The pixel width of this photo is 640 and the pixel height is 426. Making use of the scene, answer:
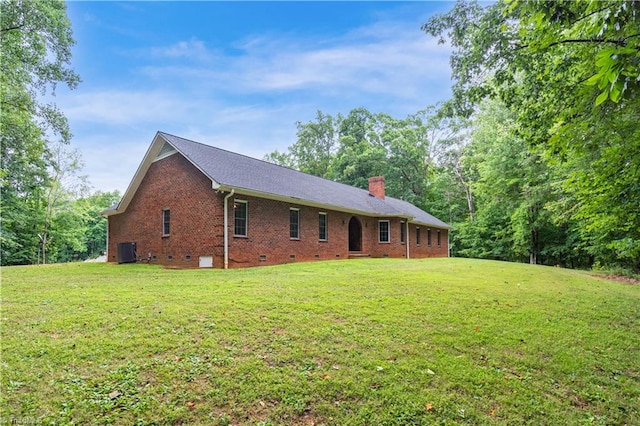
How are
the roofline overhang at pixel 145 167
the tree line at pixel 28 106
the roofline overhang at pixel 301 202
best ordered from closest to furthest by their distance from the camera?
the roofline overhang at pixel 301 202, the roofline overhang at pixel 145 167, the tree line at pixel 28 106

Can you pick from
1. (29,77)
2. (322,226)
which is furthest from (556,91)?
(29,77)

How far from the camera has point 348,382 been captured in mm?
3504

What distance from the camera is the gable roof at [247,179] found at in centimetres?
1350

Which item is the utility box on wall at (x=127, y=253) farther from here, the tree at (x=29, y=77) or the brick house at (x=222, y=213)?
the tree at (x=29, y=77)

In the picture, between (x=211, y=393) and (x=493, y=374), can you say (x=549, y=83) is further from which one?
(x=211, y=393)

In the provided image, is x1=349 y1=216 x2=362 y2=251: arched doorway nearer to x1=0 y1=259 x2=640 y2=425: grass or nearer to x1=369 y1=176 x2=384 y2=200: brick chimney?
x1=369 y1=176 x2=384 y2=200: brick chimney

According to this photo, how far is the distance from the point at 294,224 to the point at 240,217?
3.08 metres

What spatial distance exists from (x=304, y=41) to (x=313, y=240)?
8745 millimetres

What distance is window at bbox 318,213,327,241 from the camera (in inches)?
685

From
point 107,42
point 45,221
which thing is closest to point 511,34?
point 107,42

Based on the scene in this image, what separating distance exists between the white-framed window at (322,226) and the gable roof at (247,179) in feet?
1.92

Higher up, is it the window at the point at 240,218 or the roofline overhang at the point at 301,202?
the roofline overhang at the point at 301,202

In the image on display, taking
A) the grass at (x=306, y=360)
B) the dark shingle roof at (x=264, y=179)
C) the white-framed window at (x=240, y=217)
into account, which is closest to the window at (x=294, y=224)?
the dark shingle roof at (x=264, y=179)

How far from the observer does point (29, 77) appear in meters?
16.8
